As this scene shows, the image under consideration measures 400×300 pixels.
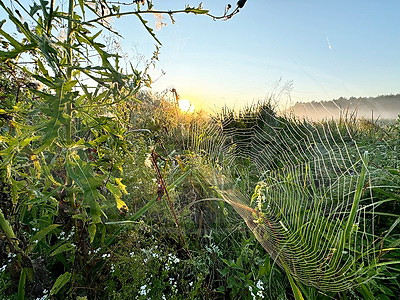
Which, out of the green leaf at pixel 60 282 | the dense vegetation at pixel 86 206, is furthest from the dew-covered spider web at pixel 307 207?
the green leaf at pixel 60 282

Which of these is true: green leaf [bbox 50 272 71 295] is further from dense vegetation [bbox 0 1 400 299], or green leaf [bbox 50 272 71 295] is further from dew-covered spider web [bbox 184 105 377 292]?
dew-covered spider web [bbox 184 105 377 292]

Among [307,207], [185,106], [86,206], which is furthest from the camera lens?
[185,106]

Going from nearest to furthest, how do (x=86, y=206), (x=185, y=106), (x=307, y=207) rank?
1. (x=86, y=206)
2. (x=307, y=207)
3. (x=185, y=106)

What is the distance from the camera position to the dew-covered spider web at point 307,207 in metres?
1.32

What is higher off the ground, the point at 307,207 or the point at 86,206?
the point at 86,206

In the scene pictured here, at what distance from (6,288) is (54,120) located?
939 millimetres

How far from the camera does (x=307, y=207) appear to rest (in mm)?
2127

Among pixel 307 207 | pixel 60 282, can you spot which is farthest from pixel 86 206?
pixel 307 207

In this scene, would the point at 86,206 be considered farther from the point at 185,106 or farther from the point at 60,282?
the point at 185,106

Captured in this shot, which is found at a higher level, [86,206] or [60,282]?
[86,206]

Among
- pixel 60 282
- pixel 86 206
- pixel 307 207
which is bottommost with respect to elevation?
pixel 307 207

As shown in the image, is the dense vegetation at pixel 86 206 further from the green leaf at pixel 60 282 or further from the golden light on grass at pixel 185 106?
the golden light on grass at pixel 185 106

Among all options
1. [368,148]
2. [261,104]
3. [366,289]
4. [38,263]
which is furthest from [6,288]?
[261,104]

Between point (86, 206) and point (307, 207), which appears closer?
point (86, 206)
